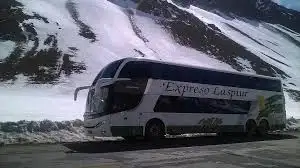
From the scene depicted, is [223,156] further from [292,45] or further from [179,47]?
[292,45]

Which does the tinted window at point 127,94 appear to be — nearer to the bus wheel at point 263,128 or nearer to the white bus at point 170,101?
the white bus at point 170,101

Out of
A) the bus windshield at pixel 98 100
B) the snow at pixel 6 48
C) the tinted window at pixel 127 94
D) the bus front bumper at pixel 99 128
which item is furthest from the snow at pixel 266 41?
the bus front bumper at pixel 99 128

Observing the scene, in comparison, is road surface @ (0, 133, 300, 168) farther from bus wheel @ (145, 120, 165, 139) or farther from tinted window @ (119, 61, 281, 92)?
tinted window @ (119, 61, 281, 92)

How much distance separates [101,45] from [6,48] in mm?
15584

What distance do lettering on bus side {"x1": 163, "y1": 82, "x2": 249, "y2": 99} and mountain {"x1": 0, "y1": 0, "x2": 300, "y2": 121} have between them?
864cm

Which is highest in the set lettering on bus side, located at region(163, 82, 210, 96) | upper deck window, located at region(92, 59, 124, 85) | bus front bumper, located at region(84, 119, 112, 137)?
upper deck window, located at region(92, 59, 124, 85)

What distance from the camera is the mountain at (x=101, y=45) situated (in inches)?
1874

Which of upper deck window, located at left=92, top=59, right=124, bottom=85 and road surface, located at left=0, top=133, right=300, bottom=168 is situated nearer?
road surface, located at left=0, top=133, right=300, bottom=168

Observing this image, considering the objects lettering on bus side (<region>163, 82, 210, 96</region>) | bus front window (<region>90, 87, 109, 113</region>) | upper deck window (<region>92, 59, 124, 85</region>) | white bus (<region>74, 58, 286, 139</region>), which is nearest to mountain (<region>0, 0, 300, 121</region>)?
bus front window (<region>90, 87, 109, 113</region>)

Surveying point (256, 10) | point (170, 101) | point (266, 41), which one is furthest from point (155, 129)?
point (256, 10)

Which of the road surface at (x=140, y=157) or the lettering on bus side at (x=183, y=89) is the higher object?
the lettering on bus side at (x=183, y=89)

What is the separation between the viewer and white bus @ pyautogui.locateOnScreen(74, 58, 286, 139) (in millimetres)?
18406

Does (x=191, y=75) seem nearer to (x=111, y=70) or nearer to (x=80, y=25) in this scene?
(x=111, y=70)

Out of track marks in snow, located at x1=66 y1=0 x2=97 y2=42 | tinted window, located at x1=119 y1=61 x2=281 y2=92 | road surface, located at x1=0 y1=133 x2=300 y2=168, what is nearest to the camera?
road surface, located at x1=0 y1=133 x2=300 y2=168
